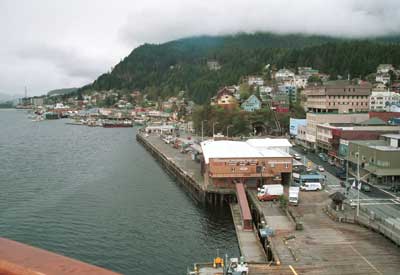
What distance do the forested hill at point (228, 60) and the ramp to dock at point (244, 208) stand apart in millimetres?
55006

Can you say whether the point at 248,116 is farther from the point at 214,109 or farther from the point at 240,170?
the point at 240,170

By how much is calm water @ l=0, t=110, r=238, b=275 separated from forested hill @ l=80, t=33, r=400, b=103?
53.8 metres

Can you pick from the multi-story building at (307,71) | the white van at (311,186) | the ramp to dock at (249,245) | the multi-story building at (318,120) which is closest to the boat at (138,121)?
the multi-story building at (307,71)

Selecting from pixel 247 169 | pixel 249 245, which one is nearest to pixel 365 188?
pixel 247 169

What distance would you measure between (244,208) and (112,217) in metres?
6.02

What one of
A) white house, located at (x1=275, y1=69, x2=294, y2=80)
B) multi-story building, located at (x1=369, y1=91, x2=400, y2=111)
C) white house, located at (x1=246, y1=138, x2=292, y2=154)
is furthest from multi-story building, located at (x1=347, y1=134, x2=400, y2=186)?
white house, located at (x1=275, y1=69, x2=294, y2=80)

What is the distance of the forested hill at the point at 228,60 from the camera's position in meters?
72.3

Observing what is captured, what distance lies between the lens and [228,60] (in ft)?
392

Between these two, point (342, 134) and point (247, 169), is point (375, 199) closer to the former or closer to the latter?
point (247, 169)

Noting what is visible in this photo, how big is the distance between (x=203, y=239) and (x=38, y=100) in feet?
620

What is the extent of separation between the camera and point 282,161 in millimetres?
21734

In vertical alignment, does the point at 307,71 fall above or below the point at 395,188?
above

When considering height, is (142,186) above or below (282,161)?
below

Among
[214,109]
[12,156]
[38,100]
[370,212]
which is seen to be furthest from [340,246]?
[38,100]
